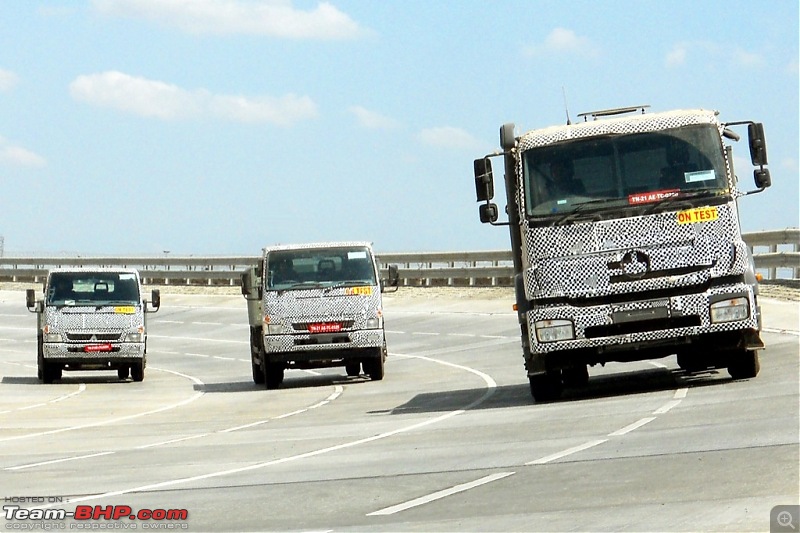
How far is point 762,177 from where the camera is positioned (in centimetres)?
1596

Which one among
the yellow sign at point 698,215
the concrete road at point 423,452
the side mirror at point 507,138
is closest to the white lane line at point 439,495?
the concrete road at point 423,452

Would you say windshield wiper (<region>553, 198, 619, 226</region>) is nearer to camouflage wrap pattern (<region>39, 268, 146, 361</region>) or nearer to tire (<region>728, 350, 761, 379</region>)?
tire (<region>728, 350, 761, 379</region>)

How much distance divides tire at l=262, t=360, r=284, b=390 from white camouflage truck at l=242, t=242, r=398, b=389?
0.18 metres

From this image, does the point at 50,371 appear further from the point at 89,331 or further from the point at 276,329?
the point at 276,329

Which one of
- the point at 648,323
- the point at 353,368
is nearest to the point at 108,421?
the point at 353,368

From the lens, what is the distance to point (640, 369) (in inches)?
906

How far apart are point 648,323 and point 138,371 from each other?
15639 millimetres

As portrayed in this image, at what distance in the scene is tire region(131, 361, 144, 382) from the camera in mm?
29547

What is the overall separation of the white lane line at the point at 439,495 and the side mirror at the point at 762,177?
20.1 feet

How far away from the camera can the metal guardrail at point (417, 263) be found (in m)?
36.3

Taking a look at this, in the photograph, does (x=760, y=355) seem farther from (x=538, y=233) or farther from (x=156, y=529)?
(x=156, y=529)

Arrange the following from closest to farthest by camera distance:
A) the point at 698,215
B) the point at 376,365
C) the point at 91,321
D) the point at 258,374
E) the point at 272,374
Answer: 1. the point at 698,215
2. the point at 376,365
3. the point at 272,374
4. the point at 258,374
5. the point at 91,321

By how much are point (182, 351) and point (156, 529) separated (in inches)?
1188

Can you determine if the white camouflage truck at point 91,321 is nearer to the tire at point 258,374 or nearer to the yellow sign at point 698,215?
the tire at point 258,374
